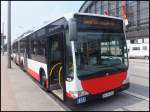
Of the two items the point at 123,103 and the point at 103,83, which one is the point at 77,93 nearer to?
the point at 103,83

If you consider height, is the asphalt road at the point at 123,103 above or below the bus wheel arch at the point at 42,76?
below

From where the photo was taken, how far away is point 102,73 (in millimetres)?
7266

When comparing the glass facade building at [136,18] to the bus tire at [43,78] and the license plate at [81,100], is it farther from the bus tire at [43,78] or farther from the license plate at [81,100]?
the license plate at [81,100]

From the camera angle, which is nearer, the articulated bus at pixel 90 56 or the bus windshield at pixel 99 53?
the articulated bus at pixel 90 56

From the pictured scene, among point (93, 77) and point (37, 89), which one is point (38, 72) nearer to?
point (37, 89)

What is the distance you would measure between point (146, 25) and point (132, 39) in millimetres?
4305

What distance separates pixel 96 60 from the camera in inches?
287

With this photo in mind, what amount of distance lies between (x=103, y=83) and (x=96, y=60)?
0.72 m

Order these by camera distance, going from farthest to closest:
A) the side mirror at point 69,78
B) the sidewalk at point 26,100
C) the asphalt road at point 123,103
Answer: the sidewalk at point 26,100 → the asphalt road at point 123,103 → the side mirror at point 69,78

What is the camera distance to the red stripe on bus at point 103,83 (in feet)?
22.8

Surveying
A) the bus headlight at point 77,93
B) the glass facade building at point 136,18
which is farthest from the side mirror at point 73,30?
the glass facade building at point 136,18

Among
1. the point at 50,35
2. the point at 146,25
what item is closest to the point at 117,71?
the point at 50,35

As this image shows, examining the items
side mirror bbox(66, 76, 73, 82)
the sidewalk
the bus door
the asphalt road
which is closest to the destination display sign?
side mirror bbox(66, 76, 73, 82)

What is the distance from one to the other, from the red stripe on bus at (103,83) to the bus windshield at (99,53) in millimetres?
179
